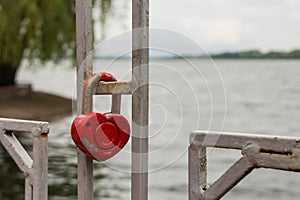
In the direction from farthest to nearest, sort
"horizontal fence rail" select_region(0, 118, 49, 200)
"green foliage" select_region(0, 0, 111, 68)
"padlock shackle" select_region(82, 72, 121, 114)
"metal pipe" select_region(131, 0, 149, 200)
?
"green foliage" select_region(0, 0, 111, 68)
"horizontal fence rail" select_region(0, 118, 49, 200)
"padlock shackle" select_region(82, 72, 121, 114)
"metal pipe" select_region(131, 0, 149, 200)

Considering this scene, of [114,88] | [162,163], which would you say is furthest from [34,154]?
[162,163]

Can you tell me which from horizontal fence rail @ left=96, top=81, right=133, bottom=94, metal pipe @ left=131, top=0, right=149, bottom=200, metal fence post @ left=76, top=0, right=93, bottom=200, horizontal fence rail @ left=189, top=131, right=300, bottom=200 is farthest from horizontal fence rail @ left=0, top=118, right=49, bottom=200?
horizontal fence rail @ left=189, top=131, right=300, bottom=200

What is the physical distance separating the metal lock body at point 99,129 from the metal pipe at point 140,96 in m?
0.13

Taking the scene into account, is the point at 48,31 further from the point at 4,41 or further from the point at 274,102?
the point at 274,102

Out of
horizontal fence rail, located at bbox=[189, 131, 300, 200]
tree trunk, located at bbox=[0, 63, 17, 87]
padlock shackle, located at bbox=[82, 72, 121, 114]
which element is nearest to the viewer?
horizontal fence rail, located at bbox=[189, 131, 300, 200]

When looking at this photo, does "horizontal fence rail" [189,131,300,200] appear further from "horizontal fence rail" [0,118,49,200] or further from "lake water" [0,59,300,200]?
"horizontal fence rail" [0,118,49,200]

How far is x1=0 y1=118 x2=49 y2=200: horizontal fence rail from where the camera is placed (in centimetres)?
347

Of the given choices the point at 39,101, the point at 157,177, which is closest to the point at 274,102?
the point at 39,101

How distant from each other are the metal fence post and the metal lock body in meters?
0.06

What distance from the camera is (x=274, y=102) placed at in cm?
3900

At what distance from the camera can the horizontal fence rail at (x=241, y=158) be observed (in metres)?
2.51

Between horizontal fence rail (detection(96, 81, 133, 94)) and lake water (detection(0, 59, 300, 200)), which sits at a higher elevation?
horizontal fence rail (detection(96, 81, 133, 94))

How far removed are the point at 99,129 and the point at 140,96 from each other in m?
0.27

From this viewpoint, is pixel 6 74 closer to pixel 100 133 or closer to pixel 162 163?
pixel 162 163
